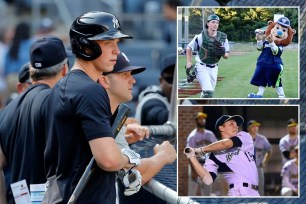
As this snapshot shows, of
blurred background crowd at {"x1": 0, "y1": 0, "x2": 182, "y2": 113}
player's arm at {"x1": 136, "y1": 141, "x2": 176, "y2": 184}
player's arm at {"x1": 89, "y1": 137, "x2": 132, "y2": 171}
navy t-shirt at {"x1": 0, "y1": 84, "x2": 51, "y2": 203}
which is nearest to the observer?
player's arm at {"x1": 89, "y1": 137, "x2": 132, "y2": 171}

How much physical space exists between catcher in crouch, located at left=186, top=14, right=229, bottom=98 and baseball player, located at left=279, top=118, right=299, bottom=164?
410 mm

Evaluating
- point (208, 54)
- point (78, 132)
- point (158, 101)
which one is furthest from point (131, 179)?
point (158, 101)

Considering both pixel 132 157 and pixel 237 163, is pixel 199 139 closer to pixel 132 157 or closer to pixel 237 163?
pixel 237 163

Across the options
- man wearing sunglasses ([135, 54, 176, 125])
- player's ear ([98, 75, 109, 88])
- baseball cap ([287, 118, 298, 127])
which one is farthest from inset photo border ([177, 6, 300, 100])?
man wearing sunglasses ([135, 54, 176, 125])

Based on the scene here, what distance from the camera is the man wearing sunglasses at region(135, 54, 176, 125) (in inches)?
317

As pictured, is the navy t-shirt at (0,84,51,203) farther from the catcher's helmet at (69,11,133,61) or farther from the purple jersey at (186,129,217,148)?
the purple jersey at (186,129,217,148)

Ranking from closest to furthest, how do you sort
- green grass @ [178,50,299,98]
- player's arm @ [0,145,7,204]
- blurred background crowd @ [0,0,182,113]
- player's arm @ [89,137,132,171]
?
1. player's arm @ [89,137,132,171]
2. green grass @ [178,50,299,98]
3. player's arm @ [0,145,7,204]
4. blurred background crowd @ [0,0,182,113]

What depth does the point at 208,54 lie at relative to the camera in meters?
4.67

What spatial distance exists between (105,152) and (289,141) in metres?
0.97

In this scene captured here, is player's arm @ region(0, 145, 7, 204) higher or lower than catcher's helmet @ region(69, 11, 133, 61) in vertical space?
lower

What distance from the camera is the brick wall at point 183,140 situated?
4.65 m

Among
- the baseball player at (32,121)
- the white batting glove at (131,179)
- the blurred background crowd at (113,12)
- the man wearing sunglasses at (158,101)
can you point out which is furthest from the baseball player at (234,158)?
the blurred background crowd at (113,12)

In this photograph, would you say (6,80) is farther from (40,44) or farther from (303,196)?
(303,196)

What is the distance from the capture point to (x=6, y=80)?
14828 millimetres
